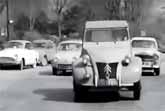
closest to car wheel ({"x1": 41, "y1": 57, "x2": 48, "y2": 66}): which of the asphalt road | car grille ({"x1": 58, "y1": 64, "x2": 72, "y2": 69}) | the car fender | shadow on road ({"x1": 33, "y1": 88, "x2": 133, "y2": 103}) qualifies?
car grille ({"x1": 58, "y1": 64, "x2": 72, "y2": 69})


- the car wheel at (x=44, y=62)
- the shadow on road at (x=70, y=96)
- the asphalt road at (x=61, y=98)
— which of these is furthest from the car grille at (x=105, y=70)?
the car wheel at (x=44, y=62)

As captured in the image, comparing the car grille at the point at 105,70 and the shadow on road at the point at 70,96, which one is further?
the shadow on road at the point at 70,96

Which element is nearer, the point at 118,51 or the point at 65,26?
the point at 118,51

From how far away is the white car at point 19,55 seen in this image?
85.8 feet

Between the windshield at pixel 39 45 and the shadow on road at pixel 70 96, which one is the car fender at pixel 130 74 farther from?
the windshield at pixel 39 45

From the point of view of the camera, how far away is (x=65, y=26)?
276ft

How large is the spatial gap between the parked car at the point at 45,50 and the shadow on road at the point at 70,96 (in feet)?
46.0

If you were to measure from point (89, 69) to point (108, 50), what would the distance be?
2.53 ft

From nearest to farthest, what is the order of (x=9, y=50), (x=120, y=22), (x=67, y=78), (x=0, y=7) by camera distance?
1. (x=120, y=22)
2. (x=67, y=78)
3. (x=9, y=50)
4. (x=0, y=7)

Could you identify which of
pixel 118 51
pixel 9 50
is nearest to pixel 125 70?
pixel 118 51

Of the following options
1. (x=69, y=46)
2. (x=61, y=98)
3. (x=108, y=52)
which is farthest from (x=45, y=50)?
(x=108, y=52)

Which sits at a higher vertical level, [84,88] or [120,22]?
[120,22]

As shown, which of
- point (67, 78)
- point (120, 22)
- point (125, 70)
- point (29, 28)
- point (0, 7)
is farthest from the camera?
point (29, 28)

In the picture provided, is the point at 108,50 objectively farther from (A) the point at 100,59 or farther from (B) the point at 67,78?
(B) the point at 67,78
